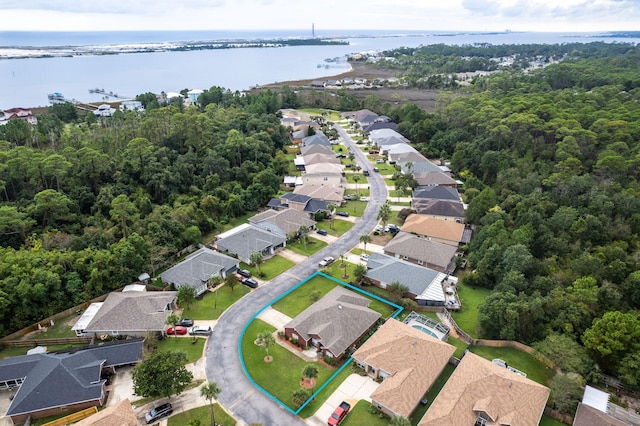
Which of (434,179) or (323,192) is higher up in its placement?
(323,192)

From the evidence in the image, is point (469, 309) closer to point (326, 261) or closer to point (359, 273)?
point (359, 273)

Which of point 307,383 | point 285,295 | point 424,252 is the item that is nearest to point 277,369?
point 307,383

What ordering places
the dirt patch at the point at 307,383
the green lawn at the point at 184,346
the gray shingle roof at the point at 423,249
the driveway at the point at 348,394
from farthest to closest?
the gray shingle roof at the point at 423,249 < the green lawn at the point at 184,346 < the dirt patch at the point at 307,383 < the driveway at the point at 348,394

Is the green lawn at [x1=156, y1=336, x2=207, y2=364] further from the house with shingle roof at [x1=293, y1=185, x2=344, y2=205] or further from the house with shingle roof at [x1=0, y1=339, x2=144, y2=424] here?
the house with shingle roof at [x1=293, y1=185, x2=344, y2=205]

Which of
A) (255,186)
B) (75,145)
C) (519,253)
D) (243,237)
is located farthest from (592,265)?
(75,145)

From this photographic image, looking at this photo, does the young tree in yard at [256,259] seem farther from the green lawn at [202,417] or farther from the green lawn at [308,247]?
the green lawn at [202,417]

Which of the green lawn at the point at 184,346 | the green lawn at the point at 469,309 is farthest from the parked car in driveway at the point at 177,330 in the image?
the green lawn at the point at 469,309
